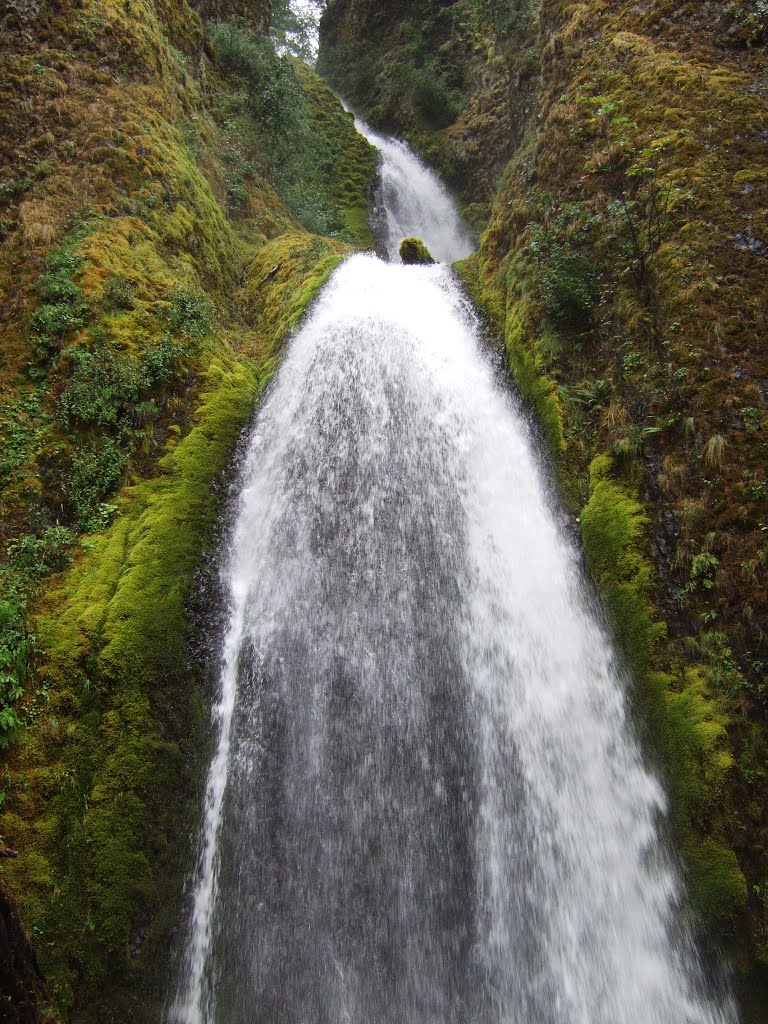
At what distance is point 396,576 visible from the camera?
748 cm

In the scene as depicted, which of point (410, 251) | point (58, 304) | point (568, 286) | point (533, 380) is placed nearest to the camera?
point (58, 304)

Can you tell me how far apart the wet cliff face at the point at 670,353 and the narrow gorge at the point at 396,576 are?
0.04m

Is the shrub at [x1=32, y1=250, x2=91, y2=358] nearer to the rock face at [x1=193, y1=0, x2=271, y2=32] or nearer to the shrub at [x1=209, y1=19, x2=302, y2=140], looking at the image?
the shrub at [x1=209, y1=19, x2=302, y2=140]

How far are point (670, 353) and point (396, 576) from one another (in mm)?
4496

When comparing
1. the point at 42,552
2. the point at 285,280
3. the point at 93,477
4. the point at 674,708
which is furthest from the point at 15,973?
the point at 285,280

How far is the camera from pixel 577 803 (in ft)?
19.4

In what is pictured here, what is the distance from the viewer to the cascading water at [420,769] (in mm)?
5238

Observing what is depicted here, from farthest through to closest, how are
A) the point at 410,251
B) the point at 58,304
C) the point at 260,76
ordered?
the point at 260,76 → the point at 410,251 → the point at 58,304

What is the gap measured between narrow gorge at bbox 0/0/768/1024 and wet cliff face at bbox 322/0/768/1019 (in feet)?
0.14

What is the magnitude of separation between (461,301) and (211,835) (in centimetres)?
1002

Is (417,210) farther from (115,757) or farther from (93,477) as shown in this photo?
(115,757)

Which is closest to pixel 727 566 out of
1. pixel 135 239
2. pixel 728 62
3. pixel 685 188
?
pixel 685 188

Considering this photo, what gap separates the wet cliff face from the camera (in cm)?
553

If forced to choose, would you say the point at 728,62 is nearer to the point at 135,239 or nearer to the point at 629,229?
the point at 629,229
